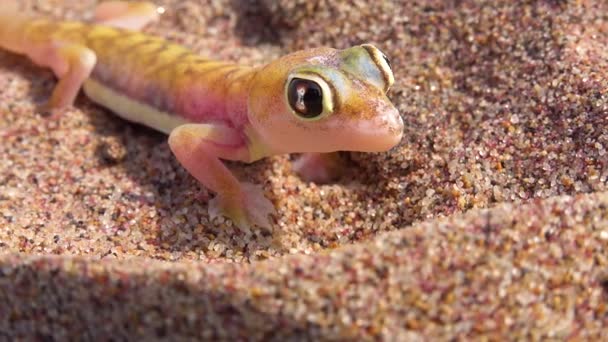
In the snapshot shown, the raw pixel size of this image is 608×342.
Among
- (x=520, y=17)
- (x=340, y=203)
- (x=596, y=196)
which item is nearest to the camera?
(x=596, y=196)

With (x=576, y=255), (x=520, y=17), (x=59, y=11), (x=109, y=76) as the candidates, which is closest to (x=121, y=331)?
(x=576, y=255)

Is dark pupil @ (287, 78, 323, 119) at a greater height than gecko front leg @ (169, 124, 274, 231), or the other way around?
dark pupil @ (287, 78, 323, 119)

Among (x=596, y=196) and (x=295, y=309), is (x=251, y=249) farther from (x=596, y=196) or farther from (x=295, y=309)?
(x=596, y=196)

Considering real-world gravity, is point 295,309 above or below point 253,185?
above

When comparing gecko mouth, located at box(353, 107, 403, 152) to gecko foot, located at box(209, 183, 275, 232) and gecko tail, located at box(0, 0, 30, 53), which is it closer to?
gecko foot, located at box(209, 183, 275, 232)

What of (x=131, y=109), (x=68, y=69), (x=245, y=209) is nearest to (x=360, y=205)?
(x=245, y=209)

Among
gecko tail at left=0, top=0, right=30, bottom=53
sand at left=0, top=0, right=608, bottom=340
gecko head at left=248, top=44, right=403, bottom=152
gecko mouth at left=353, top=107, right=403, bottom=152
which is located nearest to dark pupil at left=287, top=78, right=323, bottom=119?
gecko head at left=248, top=44, right=403, bottom=152
